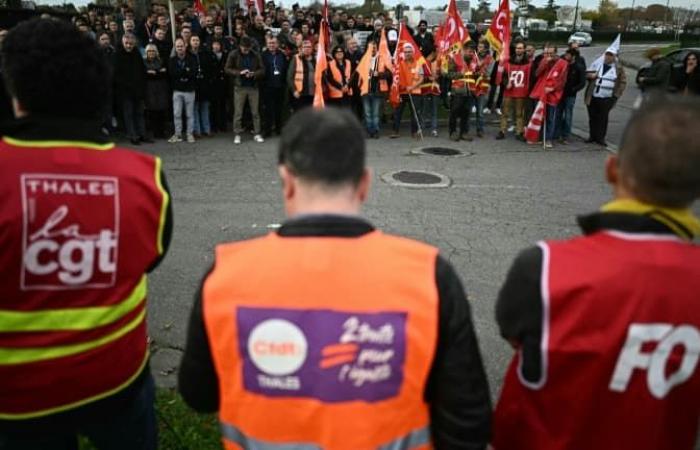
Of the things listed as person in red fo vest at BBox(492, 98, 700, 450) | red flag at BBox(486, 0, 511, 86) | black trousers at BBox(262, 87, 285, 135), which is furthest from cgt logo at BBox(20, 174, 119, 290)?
red flag at BBox(486, 0, 511, 86)

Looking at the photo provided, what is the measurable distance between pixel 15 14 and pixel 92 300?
11.0m

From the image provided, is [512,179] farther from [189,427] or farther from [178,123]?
[189,427]

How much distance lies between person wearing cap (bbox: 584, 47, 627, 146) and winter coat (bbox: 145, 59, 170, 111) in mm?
8106

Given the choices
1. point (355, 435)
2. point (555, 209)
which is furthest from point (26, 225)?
point (555, 209)

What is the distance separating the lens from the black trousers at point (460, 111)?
11258 mm

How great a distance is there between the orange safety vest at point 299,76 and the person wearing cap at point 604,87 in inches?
222

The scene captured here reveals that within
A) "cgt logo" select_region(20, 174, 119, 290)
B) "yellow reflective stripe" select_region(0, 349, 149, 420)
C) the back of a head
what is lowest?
"yellow reflective stripe" select_region(0, 349, 149, 420)

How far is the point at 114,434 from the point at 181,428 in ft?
4.16

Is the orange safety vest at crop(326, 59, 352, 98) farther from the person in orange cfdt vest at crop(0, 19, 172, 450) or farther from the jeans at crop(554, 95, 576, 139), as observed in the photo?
the person in orange cfdt vest at crop(0, 19, 172, 450)

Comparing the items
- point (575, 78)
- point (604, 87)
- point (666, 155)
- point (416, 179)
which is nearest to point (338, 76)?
point (416, 179)

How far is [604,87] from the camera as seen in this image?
11.0 m

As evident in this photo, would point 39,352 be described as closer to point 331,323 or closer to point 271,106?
point 331,323

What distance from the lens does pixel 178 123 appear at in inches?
419

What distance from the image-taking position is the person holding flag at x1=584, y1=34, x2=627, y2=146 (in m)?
11.0
